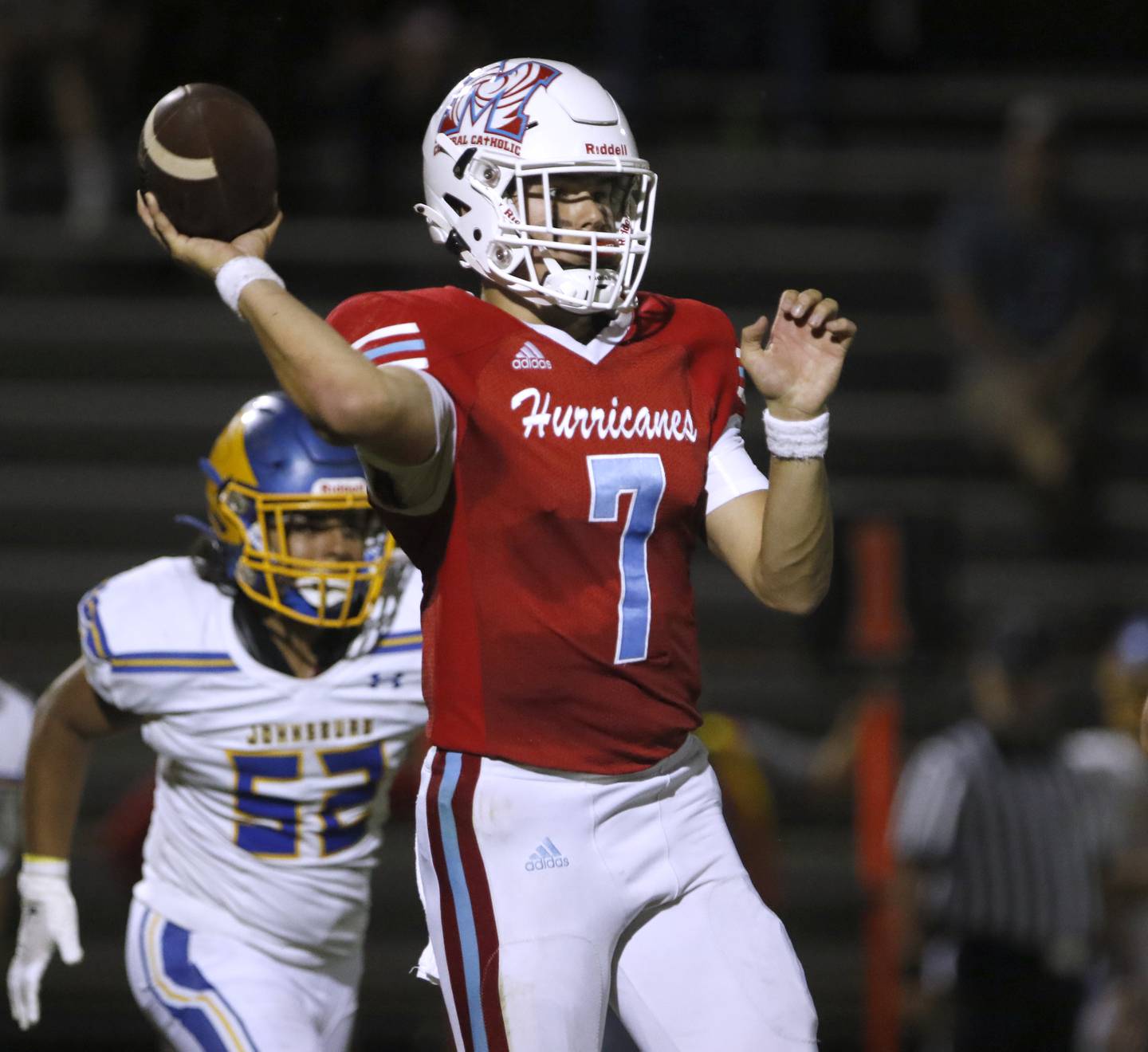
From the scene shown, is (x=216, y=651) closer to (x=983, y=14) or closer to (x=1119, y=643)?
(x=1119, y=643)

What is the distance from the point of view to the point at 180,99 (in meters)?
2.61

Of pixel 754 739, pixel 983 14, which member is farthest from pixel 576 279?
pixel 983 14

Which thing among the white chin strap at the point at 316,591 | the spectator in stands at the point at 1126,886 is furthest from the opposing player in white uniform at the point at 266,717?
the spectator in stands at the point at 1126,886

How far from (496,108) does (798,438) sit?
62 cm

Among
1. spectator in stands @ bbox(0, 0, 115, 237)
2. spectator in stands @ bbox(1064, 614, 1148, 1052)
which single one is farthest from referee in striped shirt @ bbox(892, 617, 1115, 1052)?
spectator in stands @ bbox(0, 0, 115, 237)

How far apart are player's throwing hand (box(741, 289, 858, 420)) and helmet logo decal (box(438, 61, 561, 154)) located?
16.8 inches

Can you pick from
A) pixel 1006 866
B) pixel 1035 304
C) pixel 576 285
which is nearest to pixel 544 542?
pixel 576 285

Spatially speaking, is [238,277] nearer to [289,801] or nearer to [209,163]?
[209,163]

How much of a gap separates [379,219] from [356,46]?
2.58 ft

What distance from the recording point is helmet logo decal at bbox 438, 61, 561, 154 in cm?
262

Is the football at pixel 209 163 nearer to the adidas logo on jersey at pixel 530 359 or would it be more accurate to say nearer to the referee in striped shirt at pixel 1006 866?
the adidas logo on jersey at pixel 530 359

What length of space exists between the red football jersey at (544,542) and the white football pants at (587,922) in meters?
0.06

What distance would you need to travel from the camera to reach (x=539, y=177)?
8.55 feet

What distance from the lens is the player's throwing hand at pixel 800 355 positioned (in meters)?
2.54
